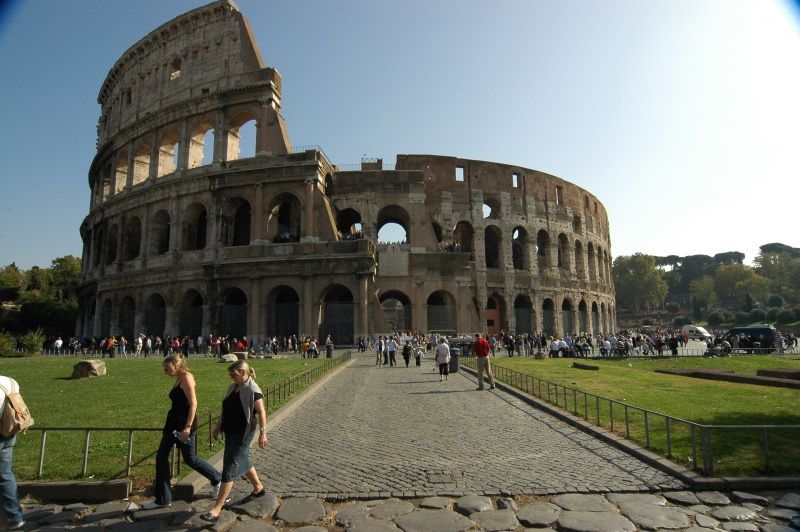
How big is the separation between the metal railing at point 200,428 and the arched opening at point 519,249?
22064 millimetres

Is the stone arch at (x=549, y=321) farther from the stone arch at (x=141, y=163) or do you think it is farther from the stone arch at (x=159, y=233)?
the stone arch at (x=141, y=163)

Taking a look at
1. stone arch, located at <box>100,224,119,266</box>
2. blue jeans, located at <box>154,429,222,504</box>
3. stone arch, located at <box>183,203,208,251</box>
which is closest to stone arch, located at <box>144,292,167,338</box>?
stone arch, located at <box>183,203,208,251</box>

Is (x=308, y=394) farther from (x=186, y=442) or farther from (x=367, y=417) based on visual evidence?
(x=186, y=442)

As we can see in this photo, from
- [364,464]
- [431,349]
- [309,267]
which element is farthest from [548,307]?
[364,464]

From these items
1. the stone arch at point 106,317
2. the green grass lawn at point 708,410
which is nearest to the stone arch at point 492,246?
the green grass lawn at point 708,410

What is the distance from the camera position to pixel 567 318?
38.6 m

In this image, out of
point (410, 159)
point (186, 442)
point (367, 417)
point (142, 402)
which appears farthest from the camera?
point (410, 159)

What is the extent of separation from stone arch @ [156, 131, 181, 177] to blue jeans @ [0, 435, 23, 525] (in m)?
32.0

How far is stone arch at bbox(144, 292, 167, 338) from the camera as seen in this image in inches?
1188

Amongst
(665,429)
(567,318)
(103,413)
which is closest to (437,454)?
(665,429)

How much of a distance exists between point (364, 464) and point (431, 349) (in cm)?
2160

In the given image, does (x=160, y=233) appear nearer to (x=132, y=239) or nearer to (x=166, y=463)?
(x=132, y=239)

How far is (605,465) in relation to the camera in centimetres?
545

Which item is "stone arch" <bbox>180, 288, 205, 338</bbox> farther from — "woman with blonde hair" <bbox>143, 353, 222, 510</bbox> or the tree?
the tree
